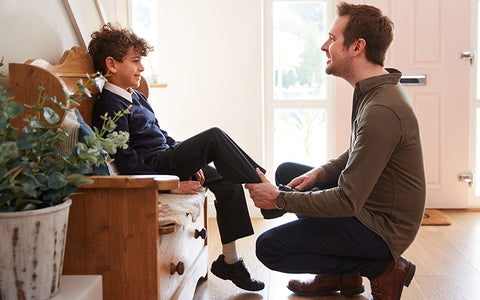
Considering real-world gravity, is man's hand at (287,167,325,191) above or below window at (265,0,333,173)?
below

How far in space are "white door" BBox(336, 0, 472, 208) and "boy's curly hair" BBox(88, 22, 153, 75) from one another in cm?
204

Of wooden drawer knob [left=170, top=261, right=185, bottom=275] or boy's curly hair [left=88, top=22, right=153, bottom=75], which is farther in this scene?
boy's curly hair [left=88, top=22, right=153, bottom=75]

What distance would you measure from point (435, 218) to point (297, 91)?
1.37 meters

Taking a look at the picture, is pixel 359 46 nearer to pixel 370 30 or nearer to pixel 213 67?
pixel 370 30

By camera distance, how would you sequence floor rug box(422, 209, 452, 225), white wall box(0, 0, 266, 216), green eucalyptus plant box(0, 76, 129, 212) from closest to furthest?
green eucalyptus plant box(0, 76, 129, 212), floor rug box(422, 209, 452, 225), white wall box(0, 0, 266, 216)

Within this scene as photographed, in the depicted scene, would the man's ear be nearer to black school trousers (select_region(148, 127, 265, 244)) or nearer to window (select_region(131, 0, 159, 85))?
black school trousers (select_region(148, 127, 265, 244))

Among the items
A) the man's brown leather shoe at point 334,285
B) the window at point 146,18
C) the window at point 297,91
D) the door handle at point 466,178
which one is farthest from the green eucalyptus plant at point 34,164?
the door handle at point 466,178

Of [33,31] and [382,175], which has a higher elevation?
[33,31]

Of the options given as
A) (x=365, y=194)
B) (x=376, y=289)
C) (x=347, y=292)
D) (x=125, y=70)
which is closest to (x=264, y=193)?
(x=365, y=194)

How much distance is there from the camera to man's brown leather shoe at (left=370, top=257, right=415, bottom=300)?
6.16ft

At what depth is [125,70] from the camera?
213 cm

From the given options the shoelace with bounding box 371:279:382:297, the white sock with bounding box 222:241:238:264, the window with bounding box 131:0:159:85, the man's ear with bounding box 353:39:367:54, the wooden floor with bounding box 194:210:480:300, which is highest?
the window with bounding box 131:0:159:85

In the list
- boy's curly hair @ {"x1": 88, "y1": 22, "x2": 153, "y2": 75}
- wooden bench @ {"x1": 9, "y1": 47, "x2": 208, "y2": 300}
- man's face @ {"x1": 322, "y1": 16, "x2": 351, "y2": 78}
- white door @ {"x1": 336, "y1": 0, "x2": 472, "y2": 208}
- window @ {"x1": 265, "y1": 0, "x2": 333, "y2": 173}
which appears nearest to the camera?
wooden bench @ {"x1": 9, "y1": 47, "x2": 208, "y2": 300}

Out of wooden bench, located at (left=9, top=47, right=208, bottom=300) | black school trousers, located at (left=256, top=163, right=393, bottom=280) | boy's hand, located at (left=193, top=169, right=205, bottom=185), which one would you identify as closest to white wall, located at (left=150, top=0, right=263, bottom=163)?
boy's hand, located at (left=193, top=169, right=205, bottom=185)
